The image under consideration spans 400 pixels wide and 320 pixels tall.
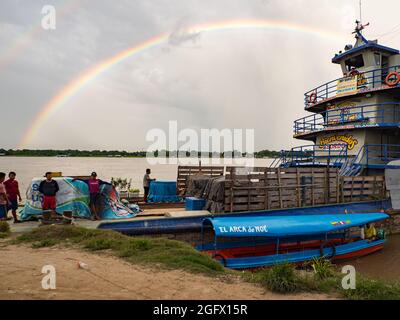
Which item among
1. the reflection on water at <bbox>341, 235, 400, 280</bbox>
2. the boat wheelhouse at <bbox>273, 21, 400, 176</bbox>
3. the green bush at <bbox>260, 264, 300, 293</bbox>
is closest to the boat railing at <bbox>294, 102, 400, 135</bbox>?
the boat wheelhouse at <bbox>273, 21, 400, 176</bbox>

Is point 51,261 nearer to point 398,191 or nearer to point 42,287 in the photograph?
point 42,287

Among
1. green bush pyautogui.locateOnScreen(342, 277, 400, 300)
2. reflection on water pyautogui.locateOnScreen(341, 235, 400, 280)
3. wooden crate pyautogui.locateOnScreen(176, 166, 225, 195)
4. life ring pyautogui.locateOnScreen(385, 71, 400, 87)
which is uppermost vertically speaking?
life ring pyautogui.locateOnScreen(385, 71, 400, 87)

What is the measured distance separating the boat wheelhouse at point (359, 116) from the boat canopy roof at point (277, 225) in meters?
5.89

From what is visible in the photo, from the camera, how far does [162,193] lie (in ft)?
51.3

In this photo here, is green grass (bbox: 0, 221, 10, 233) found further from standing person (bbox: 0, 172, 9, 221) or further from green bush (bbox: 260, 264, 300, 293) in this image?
green bush (bbox: 260, 264, 300, 293)

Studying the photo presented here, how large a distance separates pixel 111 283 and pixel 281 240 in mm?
7404

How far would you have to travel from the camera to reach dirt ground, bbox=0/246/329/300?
15.0 ft

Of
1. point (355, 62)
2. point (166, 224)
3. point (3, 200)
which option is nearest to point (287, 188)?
point (166, 224)

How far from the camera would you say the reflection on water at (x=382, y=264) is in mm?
10320

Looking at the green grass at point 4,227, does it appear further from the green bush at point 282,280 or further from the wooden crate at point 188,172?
the wooden crate at point 188,172

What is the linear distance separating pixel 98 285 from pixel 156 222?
15.8 ft

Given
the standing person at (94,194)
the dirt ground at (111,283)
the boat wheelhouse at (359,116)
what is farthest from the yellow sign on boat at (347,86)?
the dirt ground at (111,283)

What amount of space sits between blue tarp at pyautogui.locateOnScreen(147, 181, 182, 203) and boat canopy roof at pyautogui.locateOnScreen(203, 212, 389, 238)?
19.4 feet

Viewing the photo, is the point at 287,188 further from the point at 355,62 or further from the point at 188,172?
the point at 355,62
